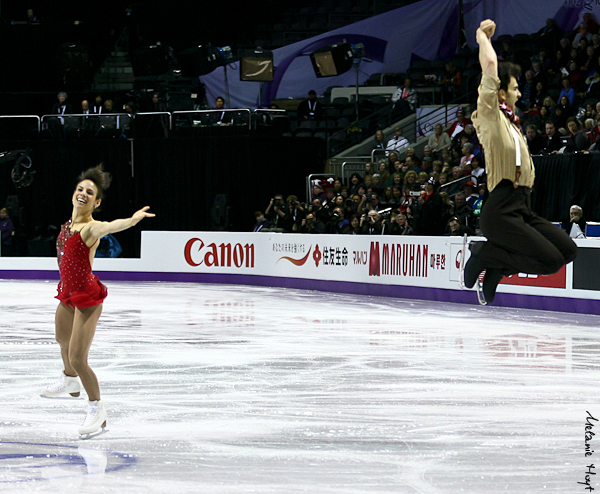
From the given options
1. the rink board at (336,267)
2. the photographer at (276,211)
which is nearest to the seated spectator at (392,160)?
the rink board at (336,267)

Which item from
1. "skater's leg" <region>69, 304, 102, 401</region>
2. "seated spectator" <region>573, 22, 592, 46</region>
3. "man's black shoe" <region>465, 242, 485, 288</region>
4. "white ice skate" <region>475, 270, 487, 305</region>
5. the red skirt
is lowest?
"skater's leg" <region>69, 304, 102, 401</region>

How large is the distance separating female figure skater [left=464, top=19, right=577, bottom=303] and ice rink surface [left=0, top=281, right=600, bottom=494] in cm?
131

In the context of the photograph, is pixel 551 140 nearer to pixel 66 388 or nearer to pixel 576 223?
pixel 576 223

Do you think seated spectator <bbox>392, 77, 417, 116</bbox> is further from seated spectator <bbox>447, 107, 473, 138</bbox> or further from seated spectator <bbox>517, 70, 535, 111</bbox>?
seated spectator <bbox>517, 70, 535, 111</bbox>

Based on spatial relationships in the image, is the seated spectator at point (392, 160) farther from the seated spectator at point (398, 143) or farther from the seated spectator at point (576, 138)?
the seated spectator at point (576, 138)

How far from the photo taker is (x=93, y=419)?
255 inches

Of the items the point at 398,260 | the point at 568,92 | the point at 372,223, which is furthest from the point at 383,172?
the point at 568,92

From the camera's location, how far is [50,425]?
22.6 ft

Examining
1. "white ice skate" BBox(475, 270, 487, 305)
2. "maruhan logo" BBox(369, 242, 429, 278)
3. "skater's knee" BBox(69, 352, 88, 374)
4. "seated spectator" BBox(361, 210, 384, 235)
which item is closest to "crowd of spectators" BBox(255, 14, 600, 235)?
"seated spectator" BBox(361, 210, 384, 235)

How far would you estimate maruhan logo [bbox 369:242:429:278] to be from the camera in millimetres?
17125

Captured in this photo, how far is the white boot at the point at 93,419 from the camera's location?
21.1 ft

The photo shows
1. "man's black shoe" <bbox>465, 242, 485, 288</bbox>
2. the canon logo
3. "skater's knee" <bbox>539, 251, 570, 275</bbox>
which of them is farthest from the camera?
the canon logo

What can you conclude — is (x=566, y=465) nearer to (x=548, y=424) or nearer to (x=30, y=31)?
(x=548, y=424)

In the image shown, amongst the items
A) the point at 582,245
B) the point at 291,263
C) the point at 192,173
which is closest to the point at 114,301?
the point at 291,263
